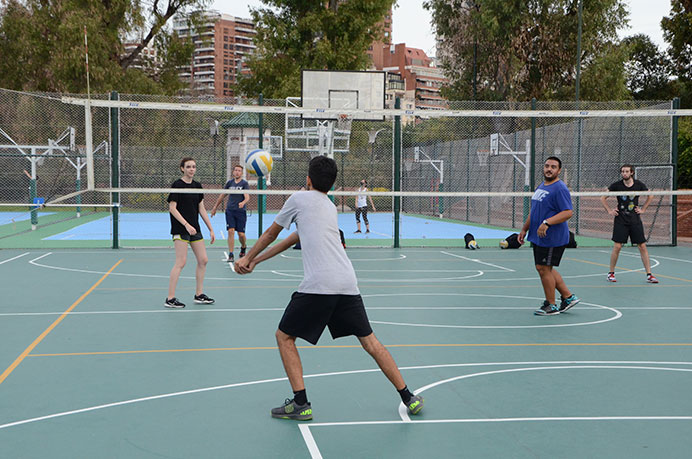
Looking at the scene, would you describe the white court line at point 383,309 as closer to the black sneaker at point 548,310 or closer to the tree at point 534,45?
the black sneaker at point 548,310

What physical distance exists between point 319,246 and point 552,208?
4.50m

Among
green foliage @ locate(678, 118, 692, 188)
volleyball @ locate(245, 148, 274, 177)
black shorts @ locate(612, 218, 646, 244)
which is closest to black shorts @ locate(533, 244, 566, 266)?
black shorts @ locate(612, 218, 646, 244)

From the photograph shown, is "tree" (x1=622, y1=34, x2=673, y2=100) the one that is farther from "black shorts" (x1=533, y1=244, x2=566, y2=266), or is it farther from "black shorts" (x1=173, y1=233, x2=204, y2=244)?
"black shorts" (x1=173, y1=233, x2=204, y2=244)

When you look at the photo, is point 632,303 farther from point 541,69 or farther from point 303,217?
point 541,69

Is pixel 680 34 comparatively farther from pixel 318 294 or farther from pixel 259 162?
pixel 318 294

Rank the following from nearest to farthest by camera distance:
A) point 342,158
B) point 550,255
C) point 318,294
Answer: point 318,294
point 550,255
point 342,158

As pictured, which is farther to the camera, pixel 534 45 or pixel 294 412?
pixel 534 45

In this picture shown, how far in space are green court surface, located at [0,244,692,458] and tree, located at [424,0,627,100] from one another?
91.5 ft

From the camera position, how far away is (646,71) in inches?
1671

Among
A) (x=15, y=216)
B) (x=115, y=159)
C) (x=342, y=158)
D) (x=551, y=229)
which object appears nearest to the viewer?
(x=551, y=229)

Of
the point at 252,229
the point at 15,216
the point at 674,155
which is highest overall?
the point at 674,155

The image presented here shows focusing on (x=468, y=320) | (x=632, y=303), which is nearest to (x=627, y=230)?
(x=632, y=303)

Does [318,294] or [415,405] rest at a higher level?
[318,294]

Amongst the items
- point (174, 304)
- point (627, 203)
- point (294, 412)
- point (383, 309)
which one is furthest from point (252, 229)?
point (294, 412)
